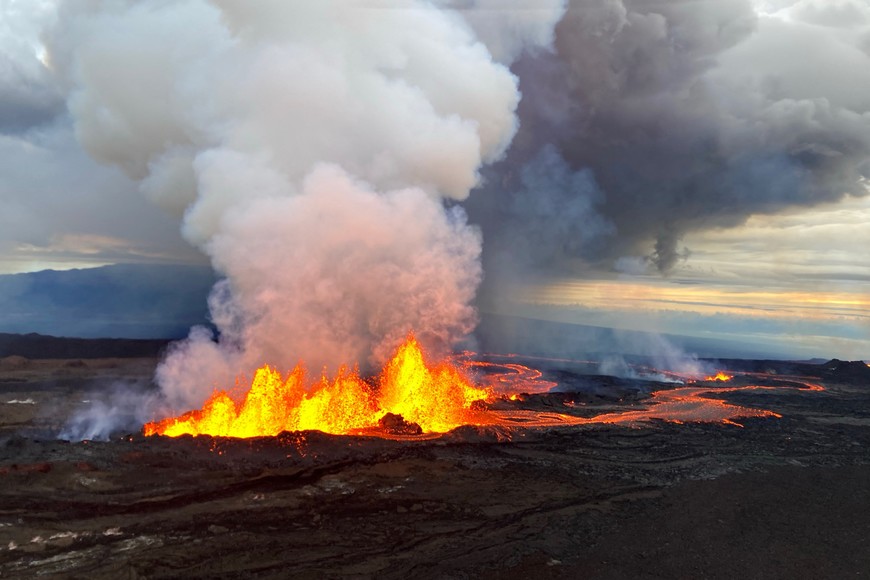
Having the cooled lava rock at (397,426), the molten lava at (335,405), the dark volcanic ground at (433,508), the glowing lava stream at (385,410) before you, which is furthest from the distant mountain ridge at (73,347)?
the cooled lava rock at (397,426)

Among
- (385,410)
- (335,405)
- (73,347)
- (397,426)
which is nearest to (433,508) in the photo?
(397,426)

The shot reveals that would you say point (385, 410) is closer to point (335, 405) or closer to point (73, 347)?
point (335, 405)

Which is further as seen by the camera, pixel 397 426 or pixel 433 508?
pixel 397 426

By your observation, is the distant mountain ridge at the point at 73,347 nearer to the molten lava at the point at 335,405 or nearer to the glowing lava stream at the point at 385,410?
the glowing lava stream at the point at 385,410

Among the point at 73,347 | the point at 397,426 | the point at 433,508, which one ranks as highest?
the point at 73,347

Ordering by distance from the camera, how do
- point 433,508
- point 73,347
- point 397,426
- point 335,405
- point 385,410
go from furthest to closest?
1. point 73,347
2. point 385,410
3. point 335,405
4. point 397,426
5. point 433,508

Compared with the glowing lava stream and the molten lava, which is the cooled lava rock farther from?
the molten lava
